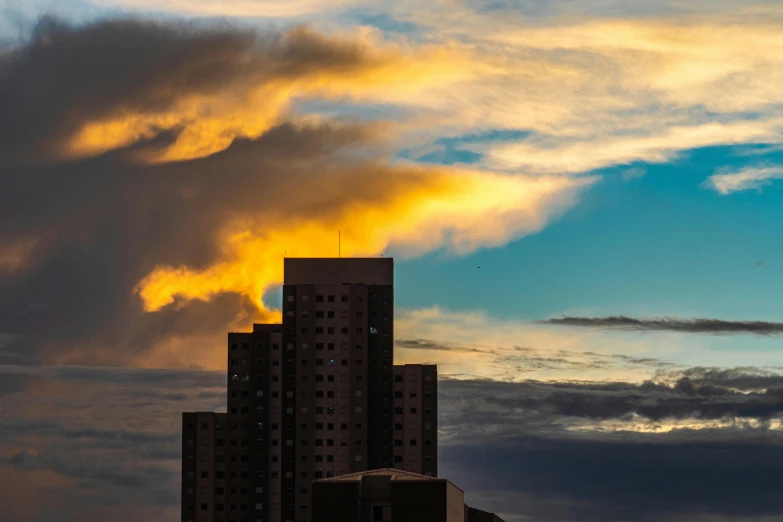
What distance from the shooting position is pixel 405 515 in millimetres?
161750

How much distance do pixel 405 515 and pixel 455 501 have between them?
62.7 feet

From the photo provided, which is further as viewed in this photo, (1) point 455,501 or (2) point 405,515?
(1) point 455,501

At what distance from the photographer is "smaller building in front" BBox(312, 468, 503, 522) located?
159875mm

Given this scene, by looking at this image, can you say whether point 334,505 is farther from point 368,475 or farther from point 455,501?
point 455,501

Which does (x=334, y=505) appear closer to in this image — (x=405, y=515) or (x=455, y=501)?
(x=405, y=515)

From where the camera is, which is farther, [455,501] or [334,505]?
[455,501]

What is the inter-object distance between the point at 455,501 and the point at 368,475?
16.4m

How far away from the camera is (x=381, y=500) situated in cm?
16450

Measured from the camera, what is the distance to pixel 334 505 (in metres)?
160

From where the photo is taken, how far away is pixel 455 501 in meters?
180

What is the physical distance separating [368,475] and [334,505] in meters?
9.42

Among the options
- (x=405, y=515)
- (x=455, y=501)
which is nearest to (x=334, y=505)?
(x=405, y=515)

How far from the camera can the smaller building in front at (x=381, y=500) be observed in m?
160

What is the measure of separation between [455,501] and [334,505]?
80.6ft
